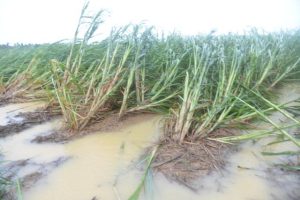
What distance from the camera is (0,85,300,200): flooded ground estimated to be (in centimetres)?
135

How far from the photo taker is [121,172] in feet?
5.05

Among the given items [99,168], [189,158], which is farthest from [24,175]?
[189,158]

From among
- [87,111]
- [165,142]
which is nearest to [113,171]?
[165,142]

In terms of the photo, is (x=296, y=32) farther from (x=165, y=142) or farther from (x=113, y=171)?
(x=113, y=171)

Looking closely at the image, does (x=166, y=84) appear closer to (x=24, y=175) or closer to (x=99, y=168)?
(x=99, y=168)

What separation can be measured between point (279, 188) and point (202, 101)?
0.94 m

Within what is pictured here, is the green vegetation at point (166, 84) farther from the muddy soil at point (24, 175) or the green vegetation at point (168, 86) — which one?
the muddy soil at point (24, 175)

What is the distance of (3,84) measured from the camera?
359 centimetres

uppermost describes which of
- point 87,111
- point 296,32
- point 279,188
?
point 296,32

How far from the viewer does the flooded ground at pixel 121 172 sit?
1.35 meters

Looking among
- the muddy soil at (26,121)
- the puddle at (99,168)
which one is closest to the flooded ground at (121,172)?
the puddle at (99,168)

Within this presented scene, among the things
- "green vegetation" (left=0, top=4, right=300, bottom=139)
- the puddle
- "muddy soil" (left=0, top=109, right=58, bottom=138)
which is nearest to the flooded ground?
the puddle

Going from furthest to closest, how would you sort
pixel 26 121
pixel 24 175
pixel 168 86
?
pixel 168 86 < pixel 26 121 < pixel 24 175

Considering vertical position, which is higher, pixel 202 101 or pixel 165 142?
pixel 202 101
